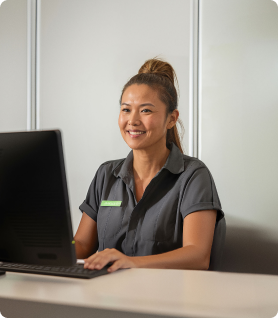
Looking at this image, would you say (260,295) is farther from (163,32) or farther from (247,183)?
(163,32)

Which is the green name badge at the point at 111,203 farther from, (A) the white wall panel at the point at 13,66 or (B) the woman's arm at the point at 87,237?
(A) the white wall panel at the point at 13,66

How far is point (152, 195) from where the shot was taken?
1.66 m

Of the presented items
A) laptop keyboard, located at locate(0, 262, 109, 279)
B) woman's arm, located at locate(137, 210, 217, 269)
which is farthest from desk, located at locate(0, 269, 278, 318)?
woman's arm, located at locate(137, 210, 217, 269)

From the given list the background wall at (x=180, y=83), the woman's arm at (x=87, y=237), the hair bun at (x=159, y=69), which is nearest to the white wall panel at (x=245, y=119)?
the background wall at (x=180, y=83)

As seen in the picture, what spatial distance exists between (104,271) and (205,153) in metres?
1.71

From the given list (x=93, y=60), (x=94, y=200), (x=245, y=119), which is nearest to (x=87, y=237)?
(x=94, y=200)

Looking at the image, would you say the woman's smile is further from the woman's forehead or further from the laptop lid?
the laptop lid

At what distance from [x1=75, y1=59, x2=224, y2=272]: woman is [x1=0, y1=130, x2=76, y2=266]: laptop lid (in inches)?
19.6

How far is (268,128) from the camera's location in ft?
7.98

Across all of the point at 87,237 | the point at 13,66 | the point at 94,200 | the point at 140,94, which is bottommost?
the point at 87,237

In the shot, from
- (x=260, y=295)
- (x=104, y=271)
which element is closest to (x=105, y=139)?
(x=104, y=271)

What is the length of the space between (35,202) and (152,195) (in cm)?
86

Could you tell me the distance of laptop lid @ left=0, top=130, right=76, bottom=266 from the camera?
2.71 ft

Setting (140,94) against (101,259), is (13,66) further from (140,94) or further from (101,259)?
(101,259)
